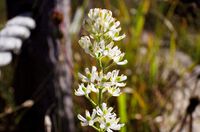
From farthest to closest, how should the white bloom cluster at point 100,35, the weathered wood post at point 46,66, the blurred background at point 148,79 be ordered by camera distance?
the blurred background at point 148,79 < the weathered wood post at point 46,66 < the white bloom cluster at point 100,35

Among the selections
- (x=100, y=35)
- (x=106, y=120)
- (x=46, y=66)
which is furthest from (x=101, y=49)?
(x=46, y=66)

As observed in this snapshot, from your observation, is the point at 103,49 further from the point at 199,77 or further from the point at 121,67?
the point at 121,67

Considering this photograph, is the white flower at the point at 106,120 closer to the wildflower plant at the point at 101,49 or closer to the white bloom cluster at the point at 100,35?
the wildflower plant at the point at 101,49

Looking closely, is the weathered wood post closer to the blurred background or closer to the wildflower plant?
the blurred background

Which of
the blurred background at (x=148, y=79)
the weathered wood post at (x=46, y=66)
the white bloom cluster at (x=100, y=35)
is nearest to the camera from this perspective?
the white bloom cluster at (x=100, y=35)

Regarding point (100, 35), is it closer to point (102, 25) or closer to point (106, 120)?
point (102, 25)

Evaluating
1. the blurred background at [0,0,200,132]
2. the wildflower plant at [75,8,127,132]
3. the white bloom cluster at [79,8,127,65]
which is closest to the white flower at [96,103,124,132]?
the wildflower plant at [75,8,127,132]

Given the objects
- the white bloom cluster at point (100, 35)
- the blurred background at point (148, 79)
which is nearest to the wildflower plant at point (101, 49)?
the white bloom cluster at point (100, 35)

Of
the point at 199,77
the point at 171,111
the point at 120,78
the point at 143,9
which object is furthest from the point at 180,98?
the point at 120,78
